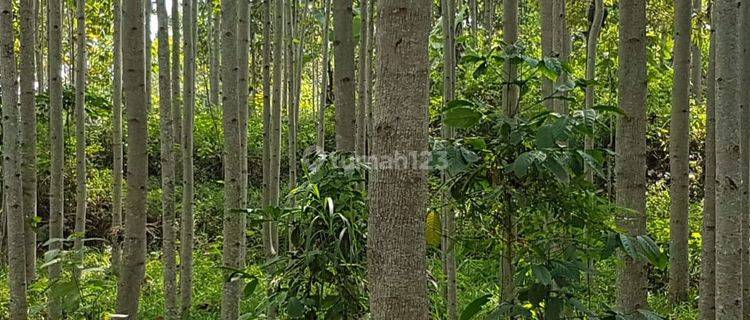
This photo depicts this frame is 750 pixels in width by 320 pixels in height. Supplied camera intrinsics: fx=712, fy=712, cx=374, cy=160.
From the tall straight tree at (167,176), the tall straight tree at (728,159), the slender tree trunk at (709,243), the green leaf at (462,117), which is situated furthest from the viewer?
the tall straight tree at (167,176)

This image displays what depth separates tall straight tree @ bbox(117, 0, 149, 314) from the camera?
3406 mm

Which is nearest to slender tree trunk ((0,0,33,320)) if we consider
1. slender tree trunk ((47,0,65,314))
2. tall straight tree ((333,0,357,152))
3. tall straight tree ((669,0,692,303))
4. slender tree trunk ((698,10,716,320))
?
slender tree trunk ((47,0,65,314))

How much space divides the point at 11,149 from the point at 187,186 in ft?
4.19

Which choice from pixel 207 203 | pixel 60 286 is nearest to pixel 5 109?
pixel 60 286

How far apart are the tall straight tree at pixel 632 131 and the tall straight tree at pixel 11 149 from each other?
10.6 ft

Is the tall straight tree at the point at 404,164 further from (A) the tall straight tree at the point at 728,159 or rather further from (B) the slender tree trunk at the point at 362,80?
(B) the slender tree trunk at the point at 362,80

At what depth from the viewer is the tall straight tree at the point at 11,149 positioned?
3.98 metres

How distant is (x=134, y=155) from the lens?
136 inches

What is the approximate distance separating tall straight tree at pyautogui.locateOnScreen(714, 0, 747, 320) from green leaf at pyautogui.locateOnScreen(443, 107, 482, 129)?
4.46ft

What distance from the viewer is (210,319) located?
233 inches

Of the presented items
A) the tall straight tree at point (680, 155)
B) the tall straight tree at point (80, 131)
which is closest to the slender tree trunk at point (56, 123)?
the tall straight tree at point (80, 131)

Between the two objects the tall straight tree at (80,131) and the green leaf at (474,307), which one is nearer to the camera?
the green leaf at (474,307)

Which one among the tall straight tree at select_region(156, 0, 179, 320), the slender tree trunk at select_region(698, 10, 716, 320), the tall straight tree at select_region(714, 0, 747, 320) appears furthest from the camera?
the tall straight tree at select_region(156, 0, 179, 320)

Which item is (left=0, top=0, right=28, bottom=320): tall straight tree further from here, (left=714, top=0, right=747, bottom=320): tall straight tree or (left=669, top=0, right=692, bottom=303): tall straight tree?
(left=669, top=0, right=692, bottom=303): tall straight tree
